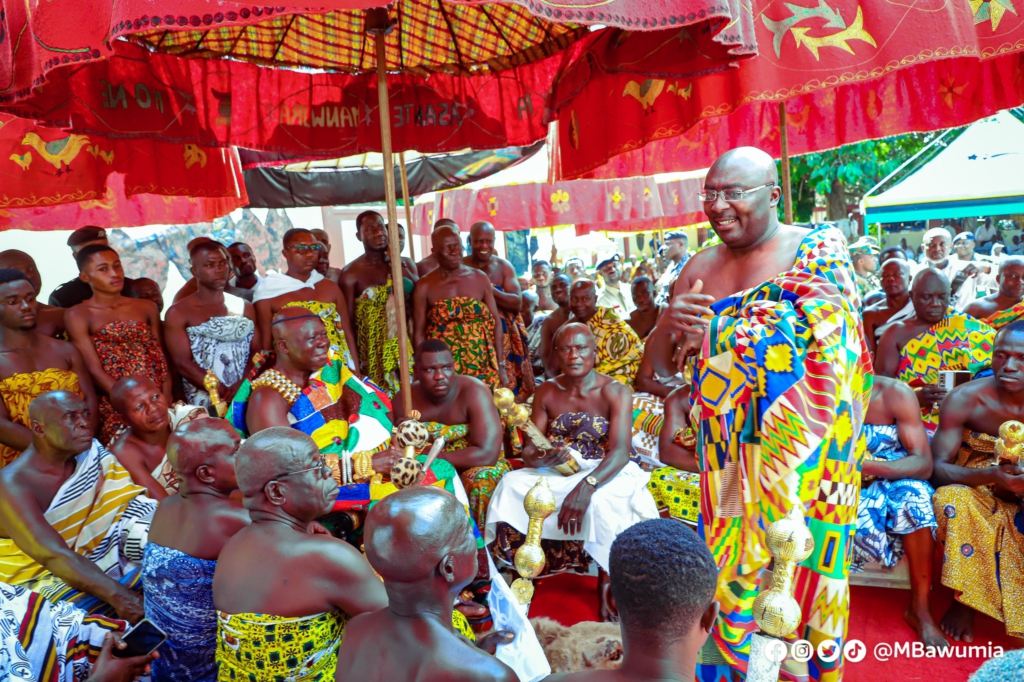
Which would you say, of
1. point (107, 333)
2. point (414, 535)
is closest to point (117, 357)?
point (107, 333)

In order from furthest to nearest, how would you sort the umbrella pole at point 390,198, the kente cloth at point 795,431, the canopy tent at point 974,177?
the canopy tent at point 974,177 → the umbrella pole at point 390,198 → the kente cloth at point 795,431

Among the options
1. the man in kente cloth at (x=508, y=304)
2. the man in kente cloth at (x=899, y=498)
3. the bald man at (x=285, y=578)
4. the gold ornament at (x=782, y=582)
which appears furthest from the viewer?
the man in kente cloth at (x=508, y=304)

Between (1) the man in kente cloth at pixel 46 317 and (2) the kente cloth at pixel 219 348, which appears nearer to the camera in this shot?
(1) the man in kente cloth at pixel 46 317

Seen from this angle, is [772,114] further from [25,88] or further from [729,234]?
[25,88]

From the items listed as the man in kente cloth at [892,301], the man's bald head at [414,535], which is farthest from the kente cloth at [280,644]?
the man in kente cloth at [892,301]

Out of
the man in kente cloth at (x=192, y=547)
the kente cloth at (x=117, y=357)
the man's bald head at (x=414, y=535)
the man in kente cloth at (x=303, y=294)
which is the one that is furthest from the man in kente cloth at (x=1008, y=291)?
the kente cloth at (x=117, y=357)

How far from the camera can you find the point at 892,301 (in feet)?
20.5

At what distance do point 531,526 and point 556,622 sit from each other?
1306 millimetres

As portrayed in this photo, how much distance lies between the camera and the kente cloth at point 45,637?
2.55 metres

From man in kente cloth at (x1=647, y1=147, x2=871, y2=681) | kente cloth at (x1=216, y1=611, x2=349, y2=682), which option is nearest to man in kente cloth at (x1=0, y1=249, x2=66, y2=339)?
kente cloth at (x1=216, y1=611, x2=349, y2=682)

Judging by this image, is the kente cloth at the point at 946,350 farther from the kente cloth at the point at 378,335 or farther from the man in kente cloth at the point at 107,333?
the man in kente cloth at the point at 107,333

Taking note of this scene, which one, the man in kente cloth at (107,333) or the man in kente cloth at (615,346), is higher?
the man in kente cloth at (107,333)

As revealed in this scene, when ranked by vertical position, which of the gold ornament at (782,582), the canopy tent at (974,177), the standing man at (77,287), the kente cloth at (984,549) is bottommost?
the kente cloth at (984,549)

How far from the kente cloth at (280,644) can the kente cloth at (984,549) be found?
2961 millimetres
